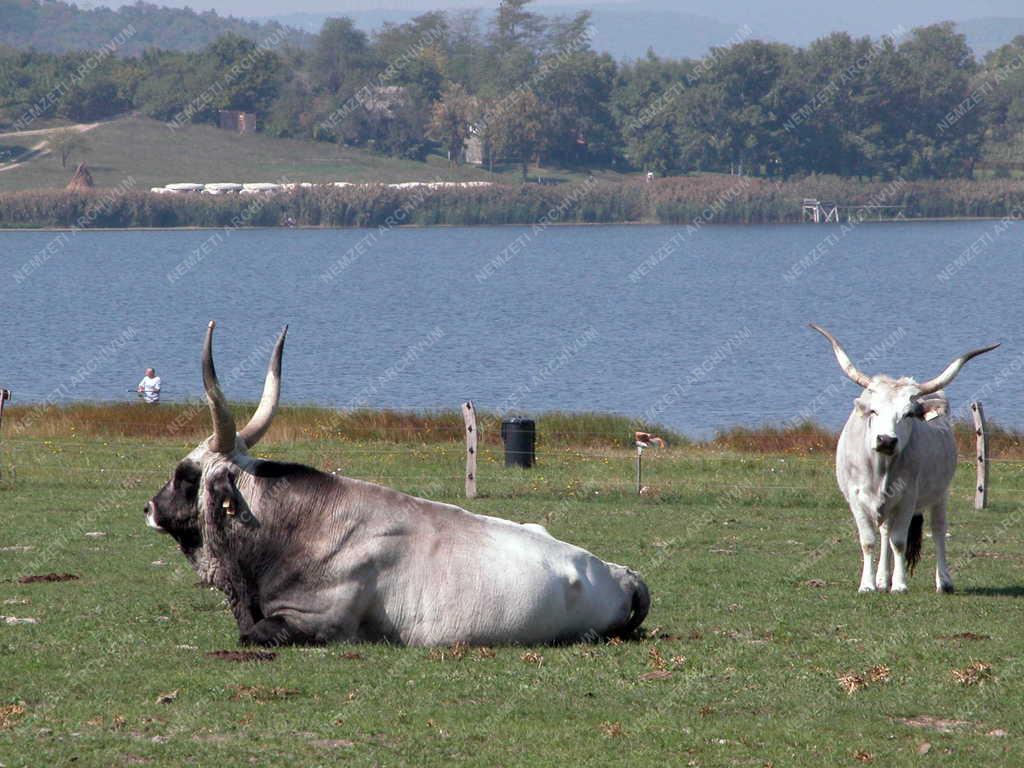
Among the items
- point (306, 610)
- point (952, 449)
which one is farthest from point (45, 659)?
point (952, 449)

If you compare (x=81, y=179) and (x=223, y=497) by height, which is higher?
(x=223, y=497)

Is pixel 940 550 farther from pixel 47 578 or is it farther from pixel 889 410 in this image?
pixel 47 578

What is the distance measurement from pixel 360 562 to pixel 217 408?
5.05ft

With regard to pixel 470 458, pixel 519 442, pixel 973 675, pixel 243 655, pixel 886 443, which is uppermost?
pixel 886 443

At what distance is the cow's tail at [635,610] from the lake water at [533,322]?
33.1m

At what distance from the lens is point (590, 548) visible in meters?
18.4

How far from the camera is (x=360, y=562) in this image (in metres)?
11.8

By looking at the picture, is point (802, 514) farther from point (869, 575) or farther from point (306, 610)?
point (306, 610)

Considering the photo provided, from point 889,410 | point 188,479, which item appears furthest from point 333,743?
point 889,410

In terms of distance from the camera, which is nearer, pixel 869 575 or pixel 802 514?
pixel 869 575

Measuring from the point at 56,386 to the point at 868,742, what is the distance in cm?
5594

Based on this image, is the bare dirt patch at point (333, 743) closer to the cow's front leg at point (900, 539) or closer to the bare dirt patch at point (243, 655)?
the bare dirt patch at point (243, 655)

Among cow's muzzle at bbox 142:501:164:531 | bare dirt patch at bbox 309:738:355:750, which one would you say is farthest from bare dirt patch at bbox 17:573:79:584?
bare dirt patch at bbox 309:738:355:750

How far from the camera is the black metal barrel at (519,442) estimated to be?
2792 cm
